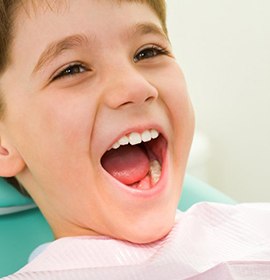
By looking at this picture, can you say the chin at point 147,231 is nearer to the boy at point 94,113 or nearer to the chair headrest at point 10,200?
the boy at point 94,113

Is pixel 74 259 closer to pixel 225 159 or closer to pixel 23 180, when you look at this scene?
pixel 23 180

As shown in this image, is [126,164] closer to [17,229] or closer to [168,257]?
[168,257]

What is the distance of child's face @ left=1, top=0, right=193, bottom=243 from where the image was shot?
87 centimetres

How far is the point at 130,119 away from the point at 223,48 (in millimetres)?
1012

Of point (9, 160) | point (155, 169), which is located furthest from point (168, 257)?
point (9, 160)

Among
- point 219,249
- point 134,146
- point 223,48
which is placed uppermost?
point 223,48

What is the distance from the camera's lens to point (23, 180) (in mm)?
1049

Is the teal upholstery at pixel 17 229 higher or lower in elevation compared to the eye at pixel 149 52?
lower

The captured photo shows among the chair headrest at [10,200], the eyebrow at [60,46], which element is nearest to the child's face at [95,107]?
the eyebrow at [60,46]

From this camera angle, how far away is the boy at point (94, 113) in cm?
88

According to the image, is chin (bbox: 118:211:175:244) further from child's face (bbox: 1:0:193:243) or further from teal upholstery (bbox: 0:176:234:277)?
teal upholstery (bbox: 0:176:234:277)

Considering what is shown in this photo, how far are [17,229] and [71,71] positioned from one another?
38cm

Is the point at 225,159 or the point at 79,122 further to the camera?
the point at 225,159

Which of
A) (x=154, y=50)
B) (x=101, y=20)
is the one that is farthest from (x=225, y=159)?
(x=101, y=20)
